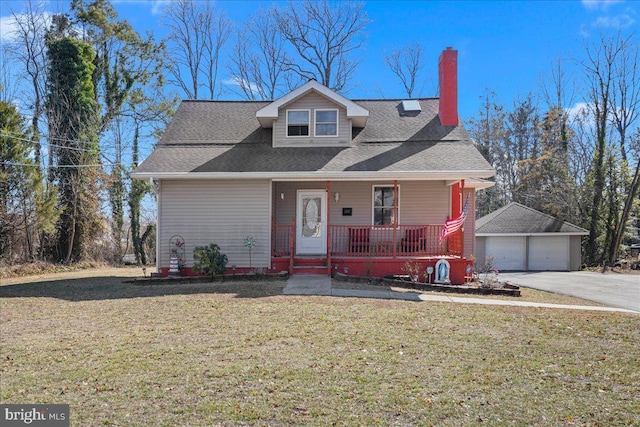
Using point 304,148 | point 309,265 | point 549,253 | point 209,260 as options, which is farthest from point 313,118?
point 549,253

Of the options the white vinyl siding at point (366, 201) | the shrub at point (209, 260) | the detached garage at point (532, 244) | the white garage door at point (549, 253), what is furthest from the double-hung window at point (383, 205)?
the white garage door at point (549, 253)

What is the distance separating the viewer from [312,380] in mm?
4688

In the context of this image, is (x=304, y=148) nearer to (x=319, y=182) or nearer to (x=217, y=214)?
(x=319, y=182)

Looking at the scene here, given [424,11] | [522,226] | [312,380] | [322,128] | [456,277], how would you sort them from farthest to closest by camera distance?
[522,226] → [424,11] → [322,128] → [456,277] → [312,380]

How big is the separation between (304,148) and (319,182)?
4.02 ft

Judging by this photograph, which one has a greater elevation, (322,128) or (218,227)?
(322,128)

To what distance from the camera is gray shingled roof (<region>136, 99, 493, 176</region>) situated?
12.7 metres

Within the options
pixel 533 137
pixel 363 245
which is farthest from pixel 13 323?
pixel 533 137

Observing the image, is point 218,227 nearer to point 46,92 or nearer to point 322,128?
point 322,128

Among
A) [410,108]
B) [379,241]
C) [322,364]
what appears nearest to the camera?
[322,364]

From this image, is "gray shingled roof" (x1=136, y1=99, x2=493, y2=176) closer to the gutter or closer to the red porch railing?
the gutter

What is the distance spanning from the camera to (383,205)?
14.0m

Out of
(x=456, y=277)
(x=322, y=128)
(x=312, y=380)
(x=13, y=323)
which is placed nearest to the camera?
(x=312, y=380)

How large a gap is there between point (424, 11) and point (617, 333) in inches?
650
